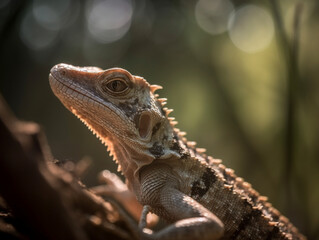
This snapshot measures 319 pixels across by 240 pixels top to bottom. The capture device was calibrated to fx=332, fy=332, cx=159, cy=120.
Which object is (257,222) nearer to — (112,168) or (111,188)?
(111,188)

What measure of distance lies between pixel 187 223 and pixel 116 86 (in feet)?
5.01

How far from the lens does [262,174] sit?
Answer: 9.05 meters

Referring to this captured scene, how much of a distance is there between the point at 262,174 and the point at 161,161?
258 inches

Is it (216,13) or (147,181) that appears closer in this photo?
(147,181)

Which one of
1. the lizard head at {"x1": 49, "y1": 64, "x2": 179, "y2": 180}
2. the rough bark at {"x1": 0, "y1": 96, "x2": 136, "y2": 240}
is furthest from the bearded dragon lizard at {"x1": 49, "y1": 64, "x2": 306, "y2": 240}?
the rough bark at {"x1": 0, "y1": 96, "x2": 136, "y2": 240}

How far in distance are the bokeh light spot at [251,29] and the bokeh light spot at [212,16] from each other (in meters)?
0.34

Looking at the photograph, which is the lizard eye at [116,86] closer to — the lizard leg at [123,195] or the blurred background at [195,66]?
the lizard leg at [123,195]

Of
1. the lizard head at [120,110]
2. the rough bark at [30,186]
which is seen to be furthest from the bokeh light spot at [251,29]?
the rough bark at [30,186]

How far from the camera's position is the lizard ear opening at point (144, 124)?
325 centimetres

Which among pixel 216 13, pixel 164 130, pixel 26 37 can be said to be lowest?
pixel 164 130

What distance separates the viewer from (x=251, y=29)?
9.23 m

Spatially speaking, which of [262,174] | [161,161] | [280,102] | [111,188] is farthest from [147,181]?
[262,174]

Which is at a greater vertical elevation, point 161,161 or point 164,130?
point 164,130

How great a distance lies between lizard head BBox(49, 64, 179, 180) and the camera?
3189 millimetres
